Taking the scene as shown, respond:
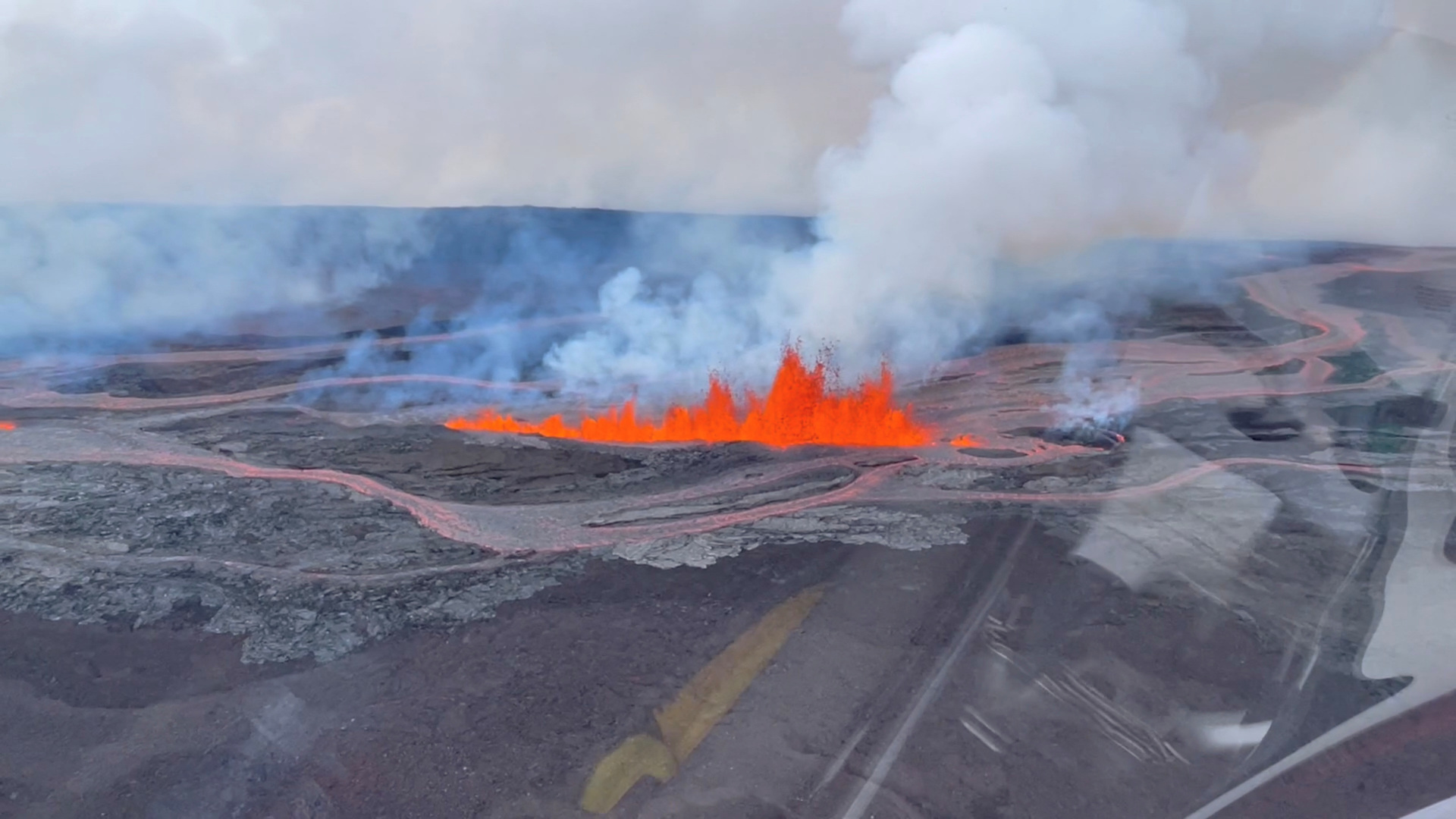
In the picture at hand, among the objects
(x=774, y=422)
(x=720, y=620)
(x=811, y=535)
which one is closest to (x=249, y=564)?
(x=720, y=620)

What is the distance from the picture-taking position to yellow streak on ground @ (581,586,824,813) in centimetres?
550

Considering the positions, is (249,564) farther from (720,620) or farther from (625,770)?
(625,770)

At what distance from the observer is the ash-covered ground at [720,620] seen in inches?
217

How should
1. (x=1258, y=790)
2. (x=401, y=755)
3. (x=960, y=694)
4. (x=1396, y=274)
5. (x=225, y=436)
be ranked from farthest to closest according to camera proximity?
1. (x=1396, y=274)
2. (x=225, y=436)
3. (x=960, y=694)
4. (x=401, y=755)
5. (x=1258, y=790)

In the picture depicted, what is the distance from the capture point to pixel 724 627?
737 centimetres

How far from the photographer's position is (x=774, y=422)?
46.8 ft

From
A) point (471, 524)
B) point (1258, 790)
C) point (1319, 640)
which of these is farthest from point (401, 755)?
point (1319, 640)

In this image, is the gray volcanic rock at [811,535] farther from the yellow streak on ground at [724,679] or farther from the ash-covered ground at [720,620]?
the yellow streak on ground at [724,679]

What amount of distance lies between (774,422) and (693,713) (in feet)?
27.5

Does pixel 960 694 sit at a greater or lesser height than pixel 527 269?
lesser

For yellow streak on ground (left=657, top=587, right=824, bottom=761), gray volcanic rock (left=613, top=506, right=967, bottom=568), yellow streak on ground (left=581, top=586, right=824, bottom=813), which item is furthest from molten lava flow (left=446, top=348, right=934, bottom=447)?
yellow streak on ground (left=581, top=586, right=824, bottom=813)

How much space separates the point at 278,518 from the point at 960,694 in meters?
7.80

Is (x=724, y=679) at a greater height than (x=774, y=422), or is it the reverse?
(x=774, y=422)

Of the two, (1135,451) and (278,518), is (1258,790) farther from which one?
(278,518)
